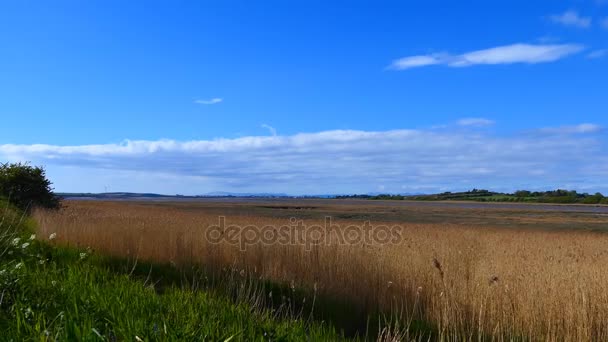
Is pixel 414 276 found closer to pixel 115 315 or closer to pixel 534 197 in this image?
pixel 115 315

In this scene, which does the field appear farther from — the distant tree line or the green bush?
the distant tree line

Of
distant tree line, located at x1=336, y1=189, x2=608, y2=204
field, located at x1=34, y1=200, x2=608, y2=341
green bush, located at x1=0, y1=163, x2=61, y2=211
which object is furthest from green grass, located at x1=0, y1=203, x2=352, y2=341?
distant tree line, located at x1=336, y1=189, x2=608, y2=204

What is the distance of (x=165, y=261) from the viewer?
1304 centimetres

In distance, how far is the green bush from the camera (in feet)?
78.5

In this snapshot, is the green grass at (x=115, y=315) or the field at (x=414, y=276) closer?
the green grass at (x=115, y=315)

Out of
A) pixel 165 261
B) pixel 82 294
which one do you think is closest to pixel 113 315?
pixel 82 294

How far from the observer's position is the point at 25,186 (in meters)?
24.8

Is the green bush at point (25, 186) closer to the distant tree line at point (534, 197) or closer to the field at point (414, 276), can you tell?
the field at point (414, 276)

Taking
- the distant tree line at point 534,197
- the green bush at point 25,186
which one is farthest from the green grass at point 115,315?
the distant tree line at point 534,197

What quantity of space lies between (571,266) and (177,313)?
8797 mm

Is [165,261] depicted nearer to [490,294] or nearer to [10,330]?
[490,294]

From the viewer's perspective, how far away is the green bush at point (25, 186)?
78.5ft

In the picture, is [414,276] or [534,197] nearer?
[414,276]

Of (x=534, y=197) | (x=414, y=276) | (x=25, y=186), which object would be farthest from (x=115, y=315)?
(x=534, y=197)
